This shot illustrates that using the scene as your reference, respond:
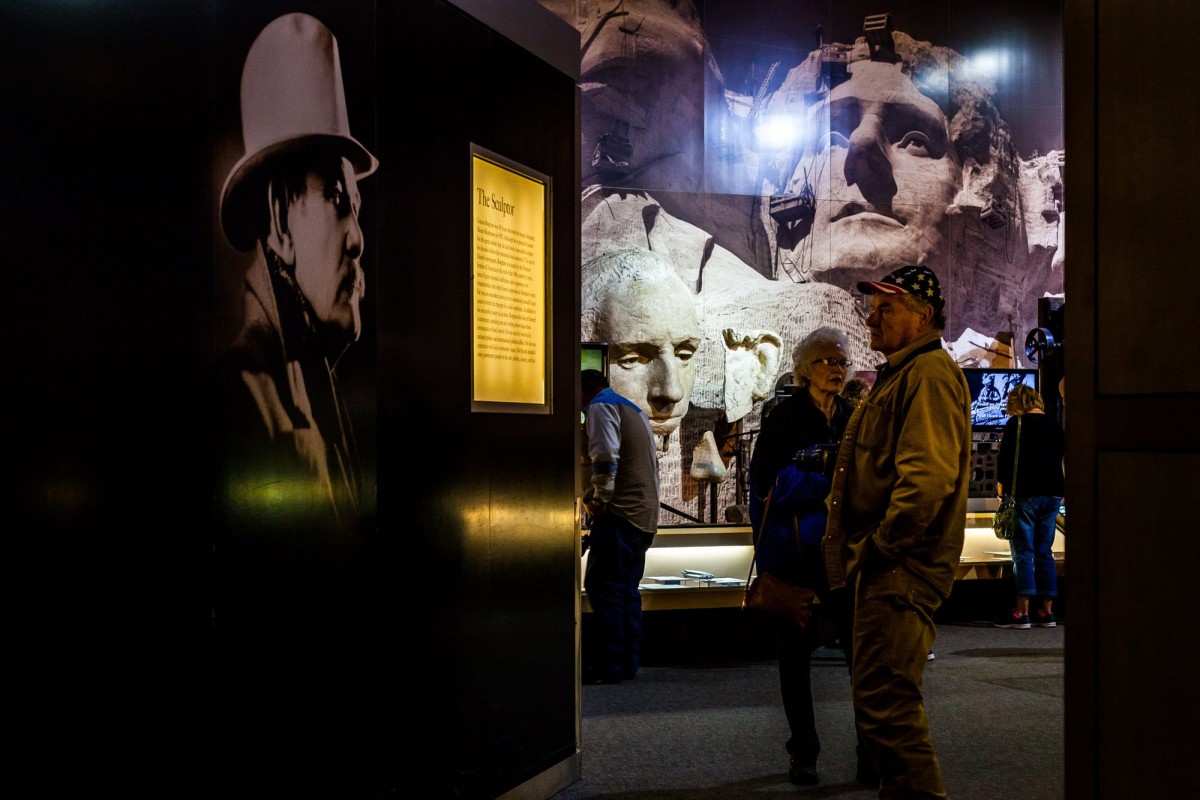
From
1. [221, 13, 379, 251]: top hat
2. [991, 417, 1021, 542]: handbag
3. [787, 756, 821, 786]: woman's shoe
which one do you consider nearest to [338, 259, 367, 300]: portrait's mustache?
[221, 13, 379, 251]: top hat

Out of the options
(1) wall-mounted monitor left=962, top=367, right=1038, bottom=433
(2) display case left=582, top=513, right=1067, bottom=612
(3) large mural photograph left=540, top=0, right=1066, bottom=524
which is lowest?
(2) display case left=582, top=513, right=1067, bottom=612

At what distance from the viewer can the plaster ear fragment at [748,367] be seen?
8.48 m

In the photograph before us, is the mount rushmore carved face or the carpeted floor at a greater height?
the mount rushmore carved face

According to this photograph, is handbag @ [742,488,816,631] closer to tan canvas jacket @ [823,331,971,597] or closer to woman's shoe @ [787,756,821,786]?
woman's shoe @ [787,756,821,786]

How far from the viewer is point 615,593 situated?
20.6 feet

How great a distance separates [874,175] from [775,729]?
516cm

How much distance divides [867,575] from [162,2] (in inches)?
86.2

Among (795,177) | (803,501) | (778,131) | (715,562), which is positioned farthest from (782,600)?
(778,131)

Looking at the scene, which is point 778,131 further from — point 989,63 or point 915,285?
point 915,285

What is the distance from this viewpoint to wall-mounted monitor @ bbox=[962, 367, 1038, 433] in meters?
8.59

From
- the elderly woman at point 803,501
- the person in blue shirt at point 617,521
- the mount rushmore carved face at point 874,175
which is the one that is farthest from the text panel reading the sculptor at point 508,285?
the mount rushmore carved face at point 874,175

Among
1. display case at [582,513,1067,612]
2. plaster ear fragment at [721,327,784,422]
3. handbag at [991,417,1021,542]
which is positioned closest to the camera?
display case at [582,513,1067,612]

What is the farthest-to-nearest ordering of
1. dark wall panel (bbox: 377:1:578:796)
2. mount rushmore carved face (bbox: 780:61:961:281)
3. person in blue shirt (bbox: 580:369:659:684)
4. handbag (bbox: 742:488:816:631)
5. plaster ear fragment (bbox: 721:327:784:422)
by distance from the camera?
mount rushmore carved face (bbox: 780:61:961:281), plaster ear fragment (bbox: 721:327:784:422), person in blue shirt (bbox: 580:369:659:684), handbag (bbox: 742:488:816:631), dark wall panel (bbox: 377:1:578:796)

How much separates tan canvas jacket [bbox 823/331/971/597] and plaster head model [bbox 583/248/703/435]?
4.52 m
